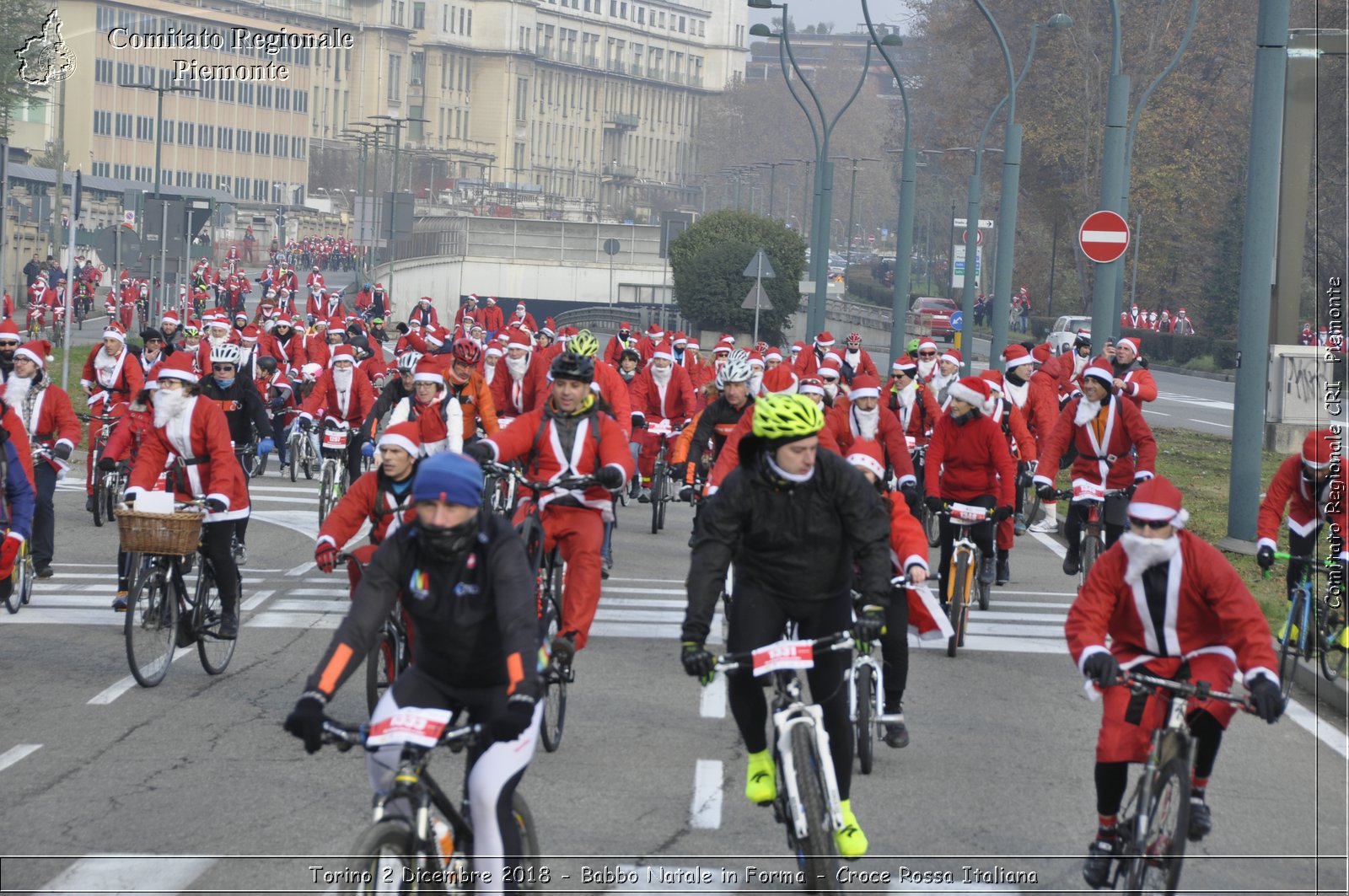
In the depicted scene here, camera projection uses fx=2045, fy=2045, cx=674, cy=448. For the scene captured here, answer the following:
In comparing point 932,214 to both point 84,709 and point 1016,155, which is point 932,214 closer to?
point 1016,155

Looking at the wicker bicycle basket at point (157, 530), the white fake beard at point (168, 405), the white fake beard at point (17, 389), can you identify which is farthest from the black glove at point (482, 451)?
the white fake beard at point (17, 389)

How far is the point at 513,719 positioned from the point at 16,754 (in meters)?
4.39

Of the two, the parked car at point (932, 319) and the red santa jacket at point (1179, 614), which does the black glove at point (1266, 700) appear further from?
the parked car at point (932, 319)

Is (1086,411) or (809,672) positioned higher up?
(1086,411)

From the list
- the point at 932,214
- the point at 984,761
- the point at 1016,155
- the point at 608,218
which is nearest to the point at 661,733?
the point at 984,761

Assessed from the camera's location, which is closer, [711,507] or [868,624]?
[868,624]

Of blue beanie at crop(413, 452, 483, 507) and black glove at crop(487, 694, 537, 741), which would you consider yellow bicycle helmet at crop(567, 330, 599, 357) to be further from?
black glove at crop(487, 694, 537, 741)

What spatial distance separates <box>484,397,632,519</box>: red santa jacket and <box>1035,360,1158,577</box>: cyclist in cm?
402

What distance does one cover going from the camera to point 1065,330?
2547 inches

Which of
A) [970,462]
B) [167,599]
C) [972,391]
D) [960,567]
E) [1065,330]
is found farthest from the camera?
[1065,330]

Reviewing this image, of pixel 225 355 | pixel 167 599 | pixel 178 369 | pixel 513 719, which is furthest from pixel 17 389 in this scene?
pixel 513 719

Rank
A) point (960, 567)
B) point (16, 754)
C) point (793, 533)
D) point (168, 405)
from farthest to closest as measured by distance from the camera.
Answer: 1. point (960, 567)
2. point (168, 405)
3. point (16, 754)
4. point (793, 533)

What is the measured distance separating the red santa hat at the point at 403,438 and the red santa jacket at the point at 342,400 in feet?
25.8

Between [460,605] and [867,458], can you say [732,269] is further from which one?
[460,605]
